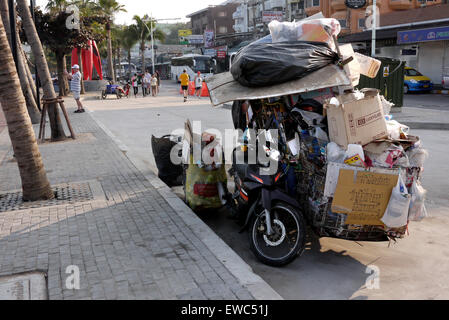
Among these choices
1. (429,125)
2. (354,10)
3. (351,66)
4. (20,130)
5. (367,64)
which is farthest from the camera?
(354,10)

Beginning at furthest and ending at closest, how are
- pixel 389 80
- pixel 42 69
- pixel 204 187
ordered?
pixel 389 80 → pixel 42 69 → pixel 204 187

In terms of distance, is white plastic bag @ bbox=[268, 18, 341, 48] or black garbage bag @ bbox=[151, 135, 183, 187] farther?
black garbage bag @ bbox=[151, 135, 183, 187]

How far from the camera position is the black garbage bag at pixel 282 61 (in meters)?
4.40

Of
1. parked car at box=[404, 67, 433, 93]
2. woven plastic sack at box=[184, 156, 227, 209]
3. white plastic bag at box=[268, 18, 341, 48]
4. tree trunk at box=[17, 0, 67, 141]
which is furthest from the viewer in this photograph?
parked car at box=[404, 67, 433, 93]

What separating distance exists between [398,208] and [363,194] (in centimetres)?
33

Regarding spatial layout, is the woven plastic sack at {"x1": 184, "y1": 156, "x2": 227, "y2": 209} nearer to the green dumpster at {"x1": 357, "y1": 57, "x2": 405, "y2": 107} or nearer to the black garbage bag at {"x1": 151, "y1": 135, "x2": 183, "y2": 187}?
the black garbage bag at {"x1": 151, "y1": 135, "x2": 183, "y2": 187}

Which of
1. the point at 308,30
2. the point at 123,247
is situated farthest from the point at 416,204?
the point at 123,247

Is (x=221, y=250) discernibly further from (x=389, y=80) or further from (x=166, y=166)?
(x=389, y=80)

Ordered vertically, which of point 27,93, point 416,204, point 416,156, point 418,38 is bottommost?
point 416,204

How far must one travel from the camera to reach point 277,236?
445cm

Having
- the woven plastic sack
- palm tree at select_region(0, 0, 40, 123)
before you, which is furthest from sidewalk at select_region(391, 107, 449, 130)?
palm tree at select_region(0, 0, 40, 123)

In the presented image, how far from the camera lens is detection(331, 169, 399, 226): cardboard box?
13.5 feet

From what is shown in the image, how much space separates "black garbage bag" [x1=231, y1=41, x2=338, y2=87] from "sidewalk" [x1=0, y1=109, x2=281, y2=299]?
69.7 inches

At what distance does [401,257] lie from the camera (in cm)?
463
